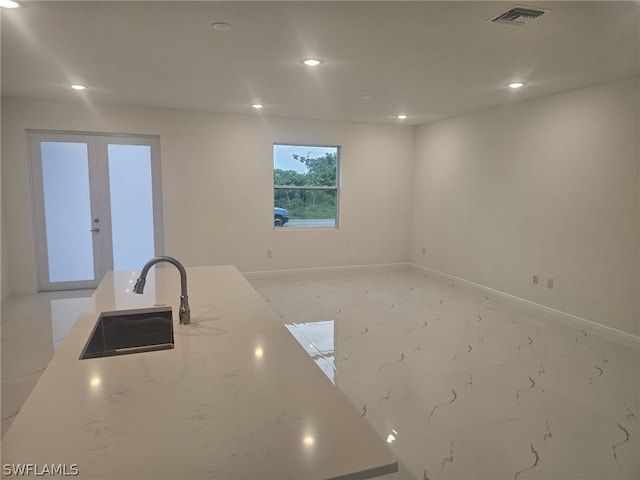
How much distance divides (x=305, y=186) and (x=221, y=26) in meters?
3.93

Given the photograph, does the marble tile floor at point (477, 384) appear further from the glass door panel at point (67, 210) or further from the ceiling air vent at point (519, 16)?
the glass door panel at point (67, 210)

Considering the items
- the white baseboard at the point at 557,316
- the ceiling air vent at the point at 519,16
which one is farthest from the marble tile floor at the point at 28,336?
the white baseboard at the point at 557,316

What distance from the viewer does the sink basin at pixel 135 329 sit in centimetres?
180

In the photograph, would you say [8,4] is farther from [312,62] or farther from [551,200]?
[551,200]

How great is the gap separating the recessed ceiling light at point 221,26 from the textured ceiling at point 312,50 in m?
0.04

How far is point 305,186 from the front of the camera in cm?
648

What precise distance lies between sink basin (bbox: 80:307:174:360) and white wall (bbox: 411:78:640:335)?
3.99m

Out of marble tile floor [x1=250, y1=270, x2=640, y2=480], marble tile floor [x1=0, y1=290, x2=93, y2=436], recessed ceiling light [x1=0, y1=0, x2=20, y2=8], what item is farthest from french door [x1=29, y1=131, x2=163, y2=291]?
recessed ceiling light [x1=0, y1=0, x2=20, y2=8]

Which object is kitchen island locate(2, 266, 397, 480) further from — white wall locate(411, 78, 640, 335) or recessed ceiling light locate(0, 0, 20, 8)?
white wall locate(411, 78, 640, 335)

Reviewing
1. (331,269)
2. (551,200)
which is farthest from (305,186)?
(551,200)

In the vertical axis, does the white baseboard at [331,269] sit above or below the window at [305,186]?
below

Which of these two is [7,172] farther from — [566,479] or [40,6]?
[566,479]

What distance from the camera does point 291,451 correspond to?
888 mm

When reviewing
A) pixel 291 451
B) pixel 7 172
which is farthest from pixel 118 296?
pixel 7 172
